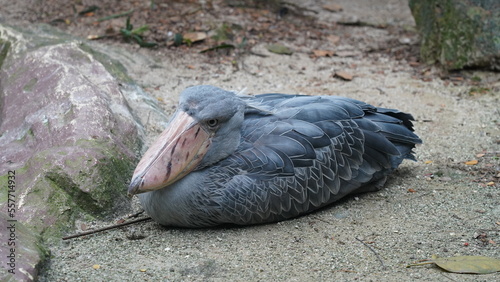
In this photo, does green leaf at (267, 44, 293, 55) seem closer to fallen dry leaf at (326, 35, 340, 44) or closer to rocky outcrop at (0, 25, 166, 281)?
fallen dry leaf at (326, 35, 340, 44)

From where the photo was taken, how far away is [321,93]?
22.9 ft

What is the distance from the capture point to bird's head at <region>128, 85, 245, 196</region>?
4059mm

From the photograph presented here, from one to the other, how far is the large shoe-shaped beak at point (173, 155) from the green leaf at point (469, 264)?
4.90ft

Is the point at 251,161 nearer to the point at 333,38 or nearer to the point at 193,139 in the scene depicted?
the point at 193,139

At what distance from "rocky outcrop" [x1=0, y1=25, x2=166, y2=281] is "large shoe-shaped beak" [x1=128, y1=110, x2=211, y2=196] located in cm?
51

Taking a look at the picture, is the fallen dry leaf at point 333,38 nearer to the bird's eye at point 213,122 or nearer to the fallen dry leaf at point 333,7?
the fallen dry leaf at point 333,7

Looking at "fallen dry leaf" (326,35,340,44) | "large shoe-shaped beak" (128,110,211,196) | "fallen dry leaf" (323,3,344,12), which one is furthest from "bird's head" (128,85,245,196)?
"fallen dry leaf" (323,3,344,12)

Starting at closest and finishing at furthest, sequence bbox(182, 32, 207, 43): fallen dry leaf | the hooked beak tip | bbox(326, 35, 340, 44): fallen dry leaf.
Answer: the hooked beak tip → bbox(182, 32, 207, 43): fallen dry leaf → bbox(326, 35, 340, 44): fallen dry leaf

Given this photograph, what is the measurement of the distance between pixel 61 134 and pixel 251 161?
145 cm

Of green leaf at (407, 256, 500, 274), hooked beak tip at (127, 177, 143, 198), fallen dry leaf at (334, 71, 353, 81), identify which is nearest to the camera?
green leaf at (407, 256, 500, 274)

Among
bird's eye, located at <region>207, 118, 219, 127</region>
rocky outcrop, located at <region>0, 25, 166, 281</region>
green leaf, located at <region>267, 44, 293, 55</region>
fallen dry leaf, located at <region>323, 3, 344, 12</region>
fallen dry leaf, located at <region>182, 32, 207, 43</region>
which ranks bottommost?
green leaf, located at <region>267, 44, 293, 55</region>

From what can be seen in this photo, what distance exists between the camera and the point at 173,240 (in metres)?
4.16

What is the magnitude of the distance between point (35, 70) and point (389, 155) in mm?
3072

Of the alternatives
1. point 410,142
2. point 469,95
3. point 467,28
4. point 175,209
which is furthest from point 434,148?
point 175,209
